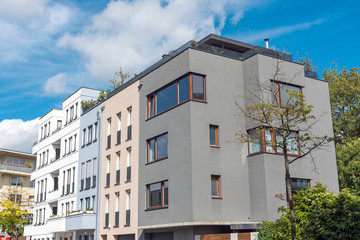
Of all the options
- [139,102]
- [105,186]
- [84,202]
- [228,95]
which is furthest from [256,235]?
[84,202]

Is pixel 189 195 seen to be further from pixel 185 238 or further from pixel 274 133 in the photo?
pixel 274 133

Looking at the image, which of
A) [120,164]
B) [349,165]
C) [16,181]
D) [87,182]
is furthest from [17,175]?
[349,165]

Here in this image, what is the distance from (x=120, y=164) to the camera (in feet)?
109

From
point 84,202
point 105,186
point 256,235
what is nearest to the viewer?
point 256,235

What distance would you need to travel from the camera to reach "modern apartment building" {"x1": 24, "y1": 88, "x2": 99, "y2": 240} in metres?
41.2

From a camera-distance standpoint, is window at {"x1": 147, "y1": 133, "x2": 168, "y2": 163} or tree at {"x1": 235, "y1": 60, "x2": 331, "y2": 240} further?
window at {"x1": 147, "y1": 133, "x2": 168, "y2": 163}

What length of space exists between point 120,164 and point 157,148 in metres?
5.73

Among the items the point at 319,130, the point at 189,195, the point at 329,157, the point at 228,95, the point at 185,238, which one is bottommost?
the point at 185,238

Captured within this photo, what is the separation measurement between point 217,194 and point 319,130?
902 centimetres

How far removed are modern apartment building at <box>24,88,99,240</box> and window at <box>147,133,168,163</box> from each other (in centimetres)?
1091

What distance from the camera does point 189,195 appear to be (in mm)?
24312

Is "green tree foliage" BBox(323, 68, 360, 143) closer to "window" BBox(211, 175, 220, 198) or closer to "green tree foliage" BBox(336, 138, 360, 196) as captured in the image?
"green tree foliage" BBox(336, 138, 360, 196)

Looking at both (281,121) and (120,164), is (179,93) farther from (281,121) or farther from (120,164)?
(120,164)

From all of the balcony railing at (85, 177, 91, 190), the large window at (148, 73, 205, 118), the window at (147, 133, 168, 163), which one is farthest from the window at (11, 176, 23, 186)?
the large window at (148, 73, 205, 118)
